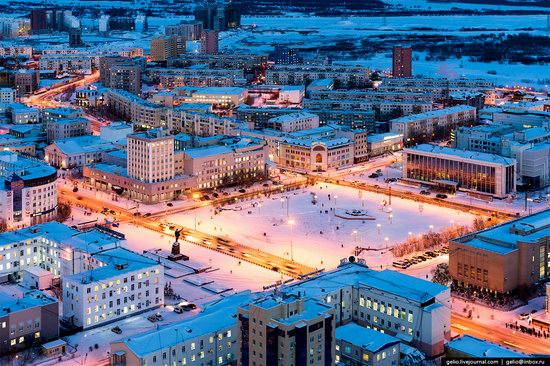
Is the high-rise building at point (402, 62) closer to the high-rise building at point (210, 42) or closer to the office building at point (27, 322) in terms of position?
the high-rise building at point (210, 42)

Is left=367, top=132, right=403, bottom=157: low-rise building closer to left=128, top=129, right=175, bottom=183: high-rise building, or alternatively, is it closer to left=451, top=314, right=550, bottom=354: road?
left=128, top=129, right=175, bottom=183: high-rise building

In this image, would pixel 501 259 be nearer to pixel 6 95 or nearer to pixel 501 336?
pixel 501 336

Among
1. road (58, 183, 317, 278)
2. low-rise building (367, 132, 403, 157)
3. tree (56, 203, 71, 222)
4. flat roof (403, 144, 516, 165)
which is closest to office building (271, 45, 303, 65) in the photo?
low-rise building (367, 132, 403, 157)

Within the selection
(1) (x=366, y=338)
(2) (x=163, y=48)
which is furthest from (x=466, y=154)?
(2) (x=163, y=48)

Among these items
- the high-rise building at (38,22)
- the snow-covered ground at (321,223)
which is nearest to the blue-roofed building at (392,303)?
the snow-covered ground at (321,223)

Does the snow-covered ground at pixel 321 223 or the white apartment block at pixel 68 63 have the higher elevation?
the white apartment block at pixel 68 63

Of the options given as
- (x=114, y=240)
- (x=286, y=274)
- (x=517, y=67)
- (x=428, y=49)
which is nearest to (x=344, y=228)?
(x=286, y=274)

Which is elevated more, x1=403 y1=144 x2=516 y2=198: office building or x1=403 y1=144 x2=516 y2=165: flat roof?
x1=403 y1=144 x2=516 y2=165: flat roof
